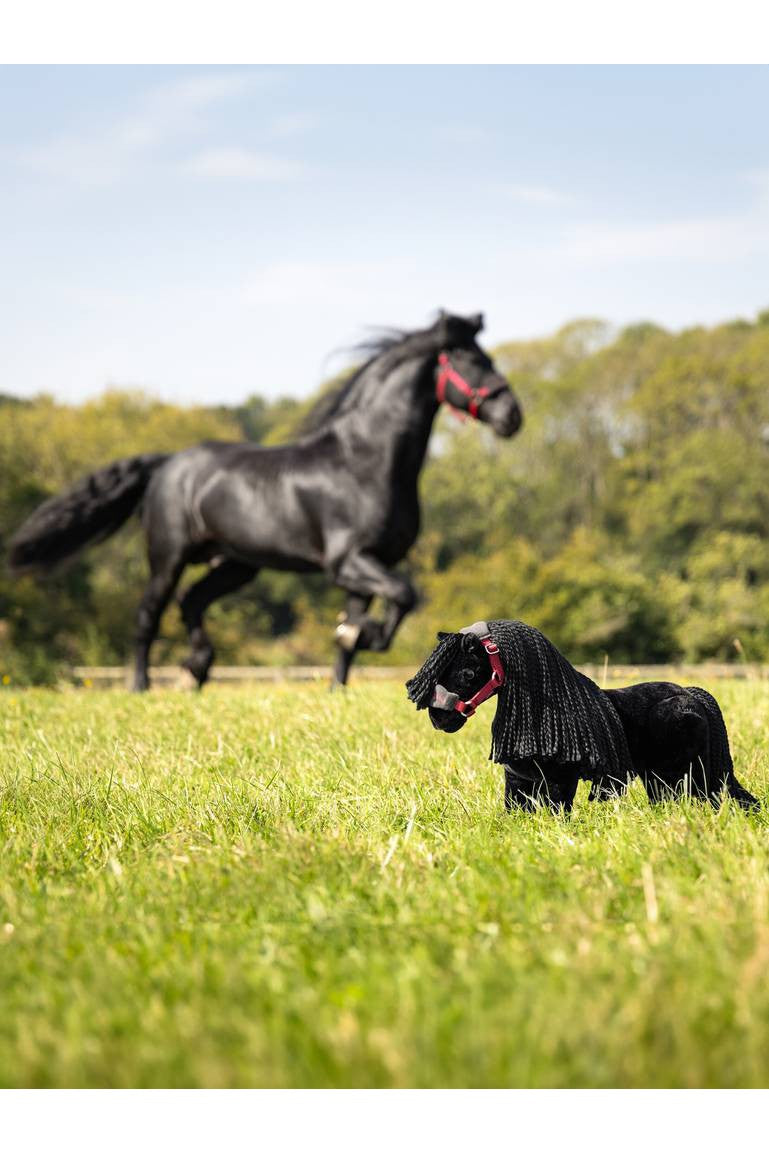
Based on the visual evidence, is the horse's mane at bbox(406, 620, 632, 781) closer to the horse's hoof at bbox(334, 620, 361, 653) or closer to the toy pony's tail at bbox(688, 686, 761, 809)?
the toy pony's tail at bbox(688, 686, 761, 809)

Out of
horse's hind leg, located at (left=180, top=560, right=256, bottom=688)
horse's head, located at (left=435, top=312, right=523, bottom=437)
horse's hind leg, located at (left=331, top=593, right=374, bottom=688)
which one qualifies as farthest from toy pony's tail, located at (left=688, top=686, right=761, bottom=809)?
horse's hind leg, located at (left=180, top=560, right=256, bottom=688)

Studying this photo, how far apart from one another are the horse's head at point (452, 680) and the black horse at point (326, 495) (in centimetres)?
512

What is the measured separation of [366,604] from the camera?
10.1 m

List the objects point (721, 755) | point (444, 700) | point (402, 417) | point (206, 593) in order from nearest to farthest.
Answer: point (444, 700)
point (721, 755)
point (402, 417)
point (206, 593)

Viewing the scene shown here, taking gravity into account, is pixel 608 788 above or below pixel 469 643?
below

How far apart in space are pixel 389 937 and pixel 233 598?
4864 centimetres

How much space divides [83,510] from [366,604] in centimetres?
351

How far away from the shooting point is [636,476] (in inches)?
2197

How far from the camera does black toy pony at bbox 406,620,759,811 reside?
4164 millimetres

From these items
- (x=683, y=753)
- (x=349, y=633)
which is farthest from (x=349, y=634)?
(x=683, y=753)

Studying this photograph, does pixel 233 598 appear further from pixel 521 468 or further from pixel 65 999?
pixel 65 999

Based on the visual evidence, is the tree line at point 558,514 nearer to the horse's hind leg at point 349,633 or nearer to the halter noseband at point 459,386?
the horse's hind leg at point 349,633

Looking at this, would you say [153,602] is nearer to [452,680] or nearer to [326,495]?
[326,495]

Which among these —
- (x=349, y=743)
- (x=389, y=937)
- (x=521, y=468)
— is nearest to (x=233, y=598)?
(x=521, y=468)
